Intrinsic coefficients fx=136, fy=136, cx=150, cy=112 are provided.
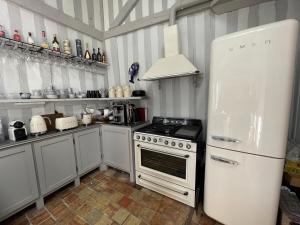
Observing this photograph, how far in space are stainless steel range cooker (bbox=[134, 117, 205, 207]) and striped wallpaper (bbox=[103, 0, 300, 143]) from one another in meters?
0.53

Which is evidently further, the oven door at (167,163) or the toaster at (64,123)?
the toaster at (64,123)

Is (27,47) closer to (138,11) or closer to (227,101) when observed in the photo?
(138,11)

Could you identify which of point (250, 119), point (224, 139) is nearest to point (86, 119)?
point (224, 139)

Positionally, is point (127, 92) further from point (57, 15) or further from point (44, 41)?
point (57, 15)

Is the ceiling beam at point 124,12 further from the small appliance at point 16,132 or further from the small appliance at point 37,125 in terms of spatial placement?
the small appliance at point 16,132

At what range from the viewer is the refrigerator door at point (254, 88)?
0.99m

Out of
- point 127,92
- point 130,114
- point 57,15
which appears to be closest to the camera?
point 57,15

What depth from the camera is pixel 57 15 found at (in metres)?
2.06

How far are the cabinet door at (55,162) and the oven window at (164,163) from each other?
40.0 inches

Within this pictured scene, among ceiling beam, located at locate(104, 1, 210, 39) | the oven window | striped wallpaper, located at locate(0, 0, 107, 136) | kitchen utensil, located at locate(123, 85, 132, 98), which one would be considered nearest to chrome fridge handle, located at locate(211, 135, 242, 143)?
the oven window

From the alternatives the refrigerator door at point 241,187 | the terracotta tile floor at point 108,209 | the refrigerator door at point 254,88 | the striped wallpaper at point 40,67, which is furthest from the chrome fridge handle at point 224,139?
the striped wallpaper at point 40,67

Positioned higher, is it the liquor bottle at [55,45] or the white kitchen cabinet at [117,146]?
the liquor bottle at [55,45]

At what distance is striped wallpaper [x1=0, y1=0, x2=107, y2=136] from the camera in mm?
1656

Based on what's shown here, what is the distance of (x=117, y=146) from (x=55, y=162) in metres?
0.82
